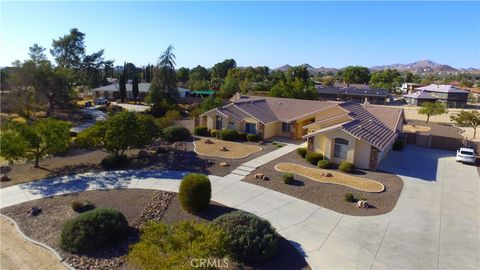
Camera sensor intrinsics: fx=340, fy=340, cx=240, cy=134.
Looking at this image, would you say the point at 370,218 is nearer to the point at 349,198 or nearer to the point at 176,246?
the point at 349,198

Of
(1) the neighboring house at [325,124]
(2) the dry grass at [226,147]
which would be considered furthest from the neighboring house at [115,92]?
(2) the dry grass at [226,147]

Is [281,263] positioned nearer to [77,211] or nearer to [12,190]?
[77,211]

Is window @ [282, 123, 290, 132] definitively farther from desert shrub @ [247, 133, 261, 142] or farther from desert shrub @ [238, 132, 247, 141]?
desert shrub @ [238, 132, 247, 141]

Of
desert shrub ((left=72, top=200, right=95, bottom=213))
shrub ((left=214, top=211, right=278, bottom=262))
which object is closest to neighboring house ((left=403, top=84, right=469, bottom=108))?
shrub ((left=214, top=211, right=278, bottom=262))

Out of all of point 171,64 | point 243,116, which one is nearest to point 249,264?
point 243,116

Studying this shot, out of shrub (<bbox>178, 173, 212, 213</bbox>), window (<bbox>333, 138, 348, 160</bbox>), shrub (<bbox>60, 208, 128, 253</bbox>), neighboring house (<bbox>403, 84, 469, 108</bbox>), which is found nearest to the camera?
shrub (<bbox>60, 208, 128, 253</bbox>)

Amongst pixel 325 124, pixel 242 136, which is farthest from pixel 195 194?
pixel 242 136
